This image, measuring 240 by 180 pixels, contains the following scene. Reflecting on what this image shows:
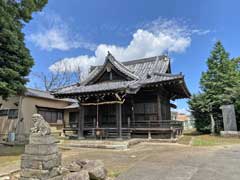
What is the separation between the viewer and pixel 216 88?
63.6 ft

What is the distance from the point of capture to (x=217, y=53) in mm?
21156

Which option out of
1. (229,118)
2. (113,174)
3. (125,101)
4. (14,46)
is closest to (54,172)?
(113,174)

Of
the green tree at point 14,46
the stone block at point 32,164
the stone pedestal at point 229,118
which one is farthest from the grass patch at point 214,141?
the green tree at point 14,46

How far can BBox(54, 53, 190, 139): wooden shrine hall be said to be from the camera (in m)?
12.7

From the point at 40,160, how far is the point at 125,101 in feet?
33.5

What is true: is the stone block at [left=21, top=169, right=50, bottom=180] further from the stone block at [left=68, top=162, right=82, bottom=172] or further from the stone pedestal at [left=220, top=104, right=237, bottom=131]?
the stone pedestal at [left=220, top=104, right=237, bottom=131]

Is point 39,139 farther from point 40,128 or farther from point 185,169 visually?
point 185,169

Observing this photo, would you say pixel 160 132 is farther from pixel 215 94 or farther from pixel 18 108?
pixel 18 108

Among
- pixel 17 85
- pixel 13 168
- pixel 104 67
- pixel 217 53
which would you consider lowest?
pixel 13 168

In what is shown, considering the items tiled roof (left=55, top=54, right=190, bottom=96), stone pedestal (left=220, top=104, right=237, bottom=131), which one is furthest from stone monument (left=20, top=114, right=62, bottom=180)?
stone pedestal (left=220, top=104, right=237, bottom=131)

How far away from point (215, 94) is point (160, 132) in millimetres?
9314

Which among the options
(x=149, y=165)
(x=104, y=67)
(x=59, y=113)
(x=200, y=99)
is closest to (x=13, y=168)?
(x=149, y=165)

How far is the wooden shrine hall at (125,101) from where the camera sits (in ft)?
41.6

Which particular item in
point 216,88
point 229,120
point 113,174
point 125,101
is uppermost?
point 216,88
